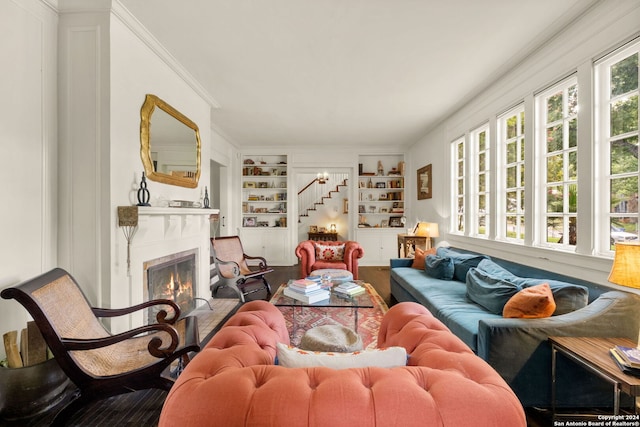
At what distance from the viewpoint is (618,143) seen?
6.72 feet

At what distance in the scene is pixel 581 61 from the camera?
2236mm

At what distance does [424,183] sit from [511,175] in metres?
2.43

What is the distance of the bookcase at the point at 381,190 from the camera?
6.81 meters

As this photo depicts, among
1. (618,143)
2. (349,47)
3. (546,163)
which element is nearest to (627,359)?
(618,143)

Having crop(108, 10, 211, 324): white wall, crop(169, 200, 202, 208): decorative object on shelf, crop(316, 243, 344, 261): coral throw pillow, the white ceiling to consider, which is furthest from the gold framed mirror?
crop(316, 243, 344, 261): coral throw pillow

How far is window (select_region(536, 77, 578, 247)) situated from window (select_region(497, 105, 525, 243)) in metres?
0.27

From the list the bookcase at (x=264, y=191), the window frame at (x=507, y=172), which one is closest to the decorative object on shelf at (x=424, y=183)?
the window frame at (x=507, y=172)

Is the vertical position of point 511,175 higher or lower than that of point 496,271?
higher

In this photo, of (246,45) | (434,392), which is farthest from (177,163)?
(434,392)

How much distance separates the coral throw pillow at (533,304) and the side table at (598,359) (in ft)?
0.65

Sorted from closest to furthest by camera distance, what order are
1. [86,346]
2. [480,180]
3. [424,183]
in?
[86,346]
[480,180]
[424,183]

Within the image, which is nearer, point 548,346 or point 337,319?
point 548,346

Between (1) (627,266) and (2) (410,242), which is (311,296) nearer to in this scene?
(1) (627,266)

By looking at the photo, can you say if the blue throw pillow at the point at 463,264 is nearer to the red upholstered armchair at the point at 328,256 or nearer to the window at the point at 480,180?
the window at the point at 480,180
